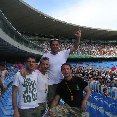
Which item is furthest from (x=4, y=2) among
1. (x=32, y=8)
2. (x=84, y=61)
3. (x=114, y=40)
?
(x=114, y=40)

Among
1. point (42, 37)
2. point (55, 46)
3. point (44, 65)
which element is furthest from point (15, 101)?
point (42, 37)

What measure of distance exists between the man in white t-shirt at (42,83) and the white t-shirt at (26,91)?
0.33 m

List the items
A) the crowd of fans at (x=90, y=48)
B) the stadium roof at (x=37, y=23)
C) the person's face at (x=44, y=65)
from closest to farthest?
the person's face at (x=44, y=65) → the stadium roof at (x=37, y=23) → the crowd of fans at (x=90, y=48)

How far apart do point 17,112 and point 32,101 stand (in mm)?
340

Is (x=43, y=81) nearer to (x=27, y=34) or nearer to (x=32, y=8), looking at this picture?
(x=32, y=8)

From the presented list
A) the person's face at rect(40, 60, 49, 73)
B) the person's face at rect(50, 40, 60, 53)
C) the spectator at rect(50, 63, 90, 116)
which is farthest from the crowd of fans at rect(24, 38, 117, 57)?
the spectator at rect(50, 63, 90, 116)

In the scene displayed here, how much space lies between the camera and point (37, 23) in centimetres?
5675

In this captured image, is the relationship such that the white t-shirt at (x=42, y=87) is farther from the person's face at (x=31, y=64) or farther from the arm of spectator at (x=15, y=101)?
the arm of spectator at (x=15, y=101)

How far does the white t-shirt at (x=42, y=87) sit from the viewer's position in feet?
19.2

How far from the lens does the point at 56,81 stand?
613 centimetres

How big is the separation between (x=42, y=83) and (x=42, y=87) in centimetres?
7

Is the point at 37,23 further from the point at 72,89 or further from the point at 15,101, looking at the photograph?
the point at 15,101

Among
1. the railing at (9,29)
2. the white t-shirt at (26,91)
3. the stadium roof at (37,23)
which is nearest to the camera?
the white t-shirt at (26,91)

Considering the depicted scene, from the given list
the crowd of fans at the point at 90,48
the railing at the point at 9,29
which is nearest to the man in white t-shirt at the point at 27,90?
the railing at the point at 9,29
